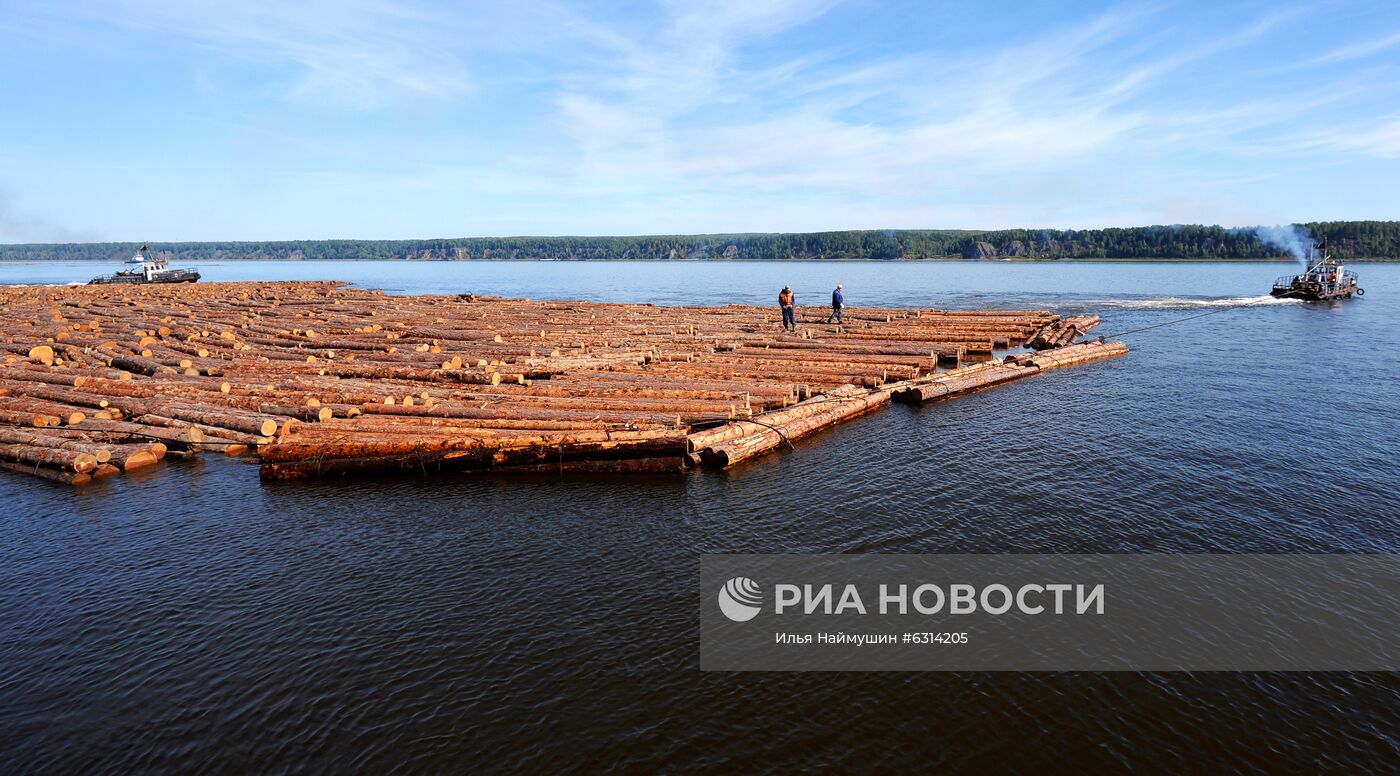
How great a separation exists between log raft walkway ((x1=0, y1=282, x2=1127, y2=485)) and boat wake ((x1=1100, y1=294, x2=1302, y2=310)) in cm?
2625

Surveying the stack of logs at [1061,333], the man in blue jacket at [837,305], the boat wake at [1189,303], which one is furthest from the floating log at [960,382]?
the boat wake at [1189,303]

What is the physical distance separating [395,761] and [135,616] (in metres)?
6.70

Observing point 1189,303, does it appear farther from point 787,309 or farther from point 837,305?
point 787,309

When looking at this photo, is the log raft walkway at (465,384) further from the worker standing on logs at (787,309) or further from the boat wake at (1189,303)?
the boat wake at (1189,303)

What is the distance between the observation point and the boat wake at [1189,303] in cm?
6806

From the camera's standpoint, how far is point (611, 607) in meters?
11.8

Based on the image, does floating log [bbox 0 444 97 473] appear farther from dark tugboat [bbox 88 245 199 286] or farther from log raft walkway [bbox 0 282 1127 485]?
dark tugboat [bbox 88 245 199 286]

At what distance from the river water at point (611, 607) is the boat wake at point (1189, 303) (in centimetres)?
5102

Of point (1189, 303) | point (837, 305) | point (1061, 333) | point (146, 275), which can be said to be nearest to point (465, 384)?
point (837, 305)

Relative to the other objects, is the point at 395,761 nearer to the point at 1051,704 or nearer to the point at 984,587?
the point at 1051,704

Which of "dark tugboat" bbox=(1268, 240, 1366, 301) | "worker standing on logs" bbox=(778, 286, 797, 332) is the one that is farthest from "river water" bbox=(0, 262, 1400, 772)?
"dark tugboat" bbox=(1268, 240, 1366, 301)

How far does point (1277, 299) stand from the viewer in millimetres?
73250

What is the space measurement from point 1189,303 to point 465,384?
250 ft

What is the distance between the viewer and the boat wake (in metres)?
68.1
